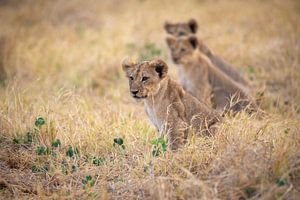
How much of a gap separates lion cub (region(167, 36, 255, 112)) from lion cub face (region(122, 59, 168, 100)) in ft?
9.18

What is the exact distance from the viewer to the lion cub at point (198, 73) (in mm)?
9430

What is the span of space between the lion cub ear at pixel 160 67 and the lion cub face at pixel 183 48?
3.33 m

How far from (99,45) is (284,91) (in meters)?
4.48

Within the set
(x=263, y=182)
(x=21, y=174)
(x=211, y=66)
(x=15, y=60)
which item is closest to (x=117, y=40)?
(x=15, y=60)

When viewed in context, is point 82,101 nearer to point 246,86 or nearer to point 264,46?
point 246,86

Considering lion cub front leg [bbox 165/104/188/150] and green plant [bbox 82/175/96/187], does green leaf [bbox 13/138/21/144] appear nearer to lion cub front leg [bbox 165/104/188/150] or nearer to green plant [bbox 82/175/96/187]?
green plant [bbox 82/175/96/187]

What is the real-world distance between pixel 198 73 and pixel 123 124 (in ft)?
9.99

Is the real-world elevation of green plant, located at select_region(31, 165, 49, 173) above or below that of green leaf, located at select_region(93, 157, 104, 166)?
below

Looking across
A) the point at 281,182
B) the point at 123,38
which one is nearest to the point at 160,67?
the point at 281,182

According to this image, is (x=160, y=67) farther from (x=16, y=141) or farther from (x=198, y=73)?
(x=198, y=73)

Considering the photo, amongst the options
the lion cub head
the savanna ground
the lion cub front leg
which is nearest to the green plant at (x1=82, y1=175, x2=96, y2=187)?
the savanna ground

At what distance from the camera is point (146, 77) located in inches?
258

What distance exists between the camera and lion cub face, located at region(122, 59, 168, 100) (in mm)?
6512

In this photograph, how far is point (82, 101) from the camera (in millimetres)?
7719
